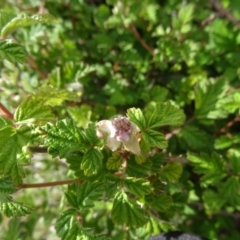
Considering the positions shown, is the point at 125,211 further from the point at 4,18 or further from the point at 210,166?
the point at 4,18

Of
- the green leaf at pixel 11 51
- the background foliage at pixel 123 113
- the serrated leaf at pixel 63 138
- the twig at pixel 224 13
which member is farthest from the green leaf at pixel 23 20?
the twig at pixel 224 13

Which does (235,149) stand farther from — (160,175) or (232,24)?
(232,24)

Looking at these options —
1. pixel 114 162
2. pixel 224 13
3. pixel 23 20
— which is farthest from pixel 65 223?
pixel 224 13

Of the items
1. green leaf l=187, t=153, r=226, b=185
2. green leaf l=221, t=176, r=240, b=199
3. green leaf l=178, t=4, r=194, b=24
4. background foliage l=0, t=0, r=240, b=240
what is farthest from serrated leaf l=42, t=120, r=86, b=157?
green leaf l=178, t=4, r=194, b=24

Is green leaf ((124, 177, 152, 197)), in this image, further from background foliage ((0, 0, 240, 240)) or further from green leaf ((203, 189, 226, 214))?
green leaf ((203, 189, 226, 214))

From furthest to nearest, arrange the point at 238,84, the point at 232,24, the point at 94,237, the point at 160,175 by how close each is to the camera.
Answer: the point at 232,24, the point at 238,84, the point at 160,175, the point at 94,237

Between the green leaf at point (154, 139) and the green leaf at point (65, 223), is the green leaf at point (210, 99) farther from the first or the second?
the green leaf at point (65, 223)

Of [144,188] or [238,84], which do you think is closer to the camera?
[144,188]

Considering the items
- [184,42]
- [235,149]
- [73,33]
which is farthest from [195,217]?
[73,33]
